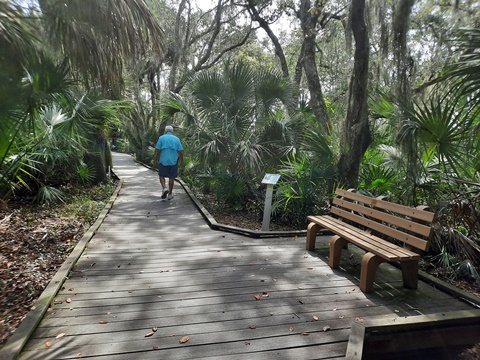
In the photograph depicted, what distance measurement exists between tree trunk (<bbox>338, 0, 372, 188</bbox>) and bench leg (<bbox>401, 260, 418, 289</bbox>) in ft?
8.37

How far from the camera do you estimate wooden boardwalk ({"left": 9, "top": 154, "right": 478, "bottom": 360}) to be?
2494 mm

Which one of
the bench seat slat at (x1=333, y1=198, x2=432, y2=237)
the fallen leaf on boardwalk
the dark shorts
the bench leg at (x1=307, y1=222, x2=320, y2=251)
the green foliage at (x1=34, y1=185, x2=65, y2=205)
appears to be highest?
the bench seat slat at (x1=333, y1=198, x2=432, y2=237)

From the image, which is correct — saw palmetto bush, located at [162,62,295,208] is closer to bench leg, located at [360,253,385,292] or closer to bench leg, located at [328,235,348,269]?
bench leg, located at [328,235,348,269]

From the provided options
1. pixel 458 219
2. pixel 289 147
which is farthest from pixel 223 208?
pixel 458 219

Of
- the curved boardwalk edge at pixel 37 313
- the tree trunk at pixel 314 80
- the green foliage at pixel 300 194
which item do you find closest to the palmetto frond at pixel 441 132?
the green foliage at pixel 300 194

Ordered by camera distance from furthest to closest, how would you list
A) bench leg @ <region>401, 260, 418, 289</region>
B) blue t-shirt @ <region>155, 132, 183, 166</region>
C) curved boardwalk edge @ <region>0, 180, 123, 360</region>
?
blue t-shirt @ <region>155, 132, 183, 166</region>, bench leg @ <region>401, 260, 418, 289</region>, curved boardwalk edge @ <region>0, 180, 123, 360</region>

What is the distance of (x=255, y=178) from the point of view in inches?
311

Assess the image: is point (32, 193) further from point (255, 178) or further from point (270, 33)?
point (270, 33)

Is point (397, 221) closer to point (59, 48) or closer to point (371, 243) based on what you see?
point (371, 243)

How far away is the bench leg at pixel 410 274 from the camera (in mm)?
3512

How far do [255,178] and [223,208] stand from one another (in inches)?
41.0

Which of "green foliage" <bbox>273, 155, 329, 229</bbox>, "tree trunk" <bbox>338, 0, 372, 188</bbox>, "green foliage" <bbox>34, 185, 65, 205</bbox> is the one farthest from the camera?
"green foliage" <bbox>34, 185, 65, 205</bbox>

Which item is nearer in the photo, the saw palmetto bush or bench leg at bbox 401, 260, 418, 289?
bench leg at bbox 401, 260, 418, 289


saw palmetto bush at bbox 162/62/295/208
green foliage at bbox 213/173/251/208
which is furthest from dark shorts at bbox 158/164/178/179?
green foliage at bbox 213/173/251/208
